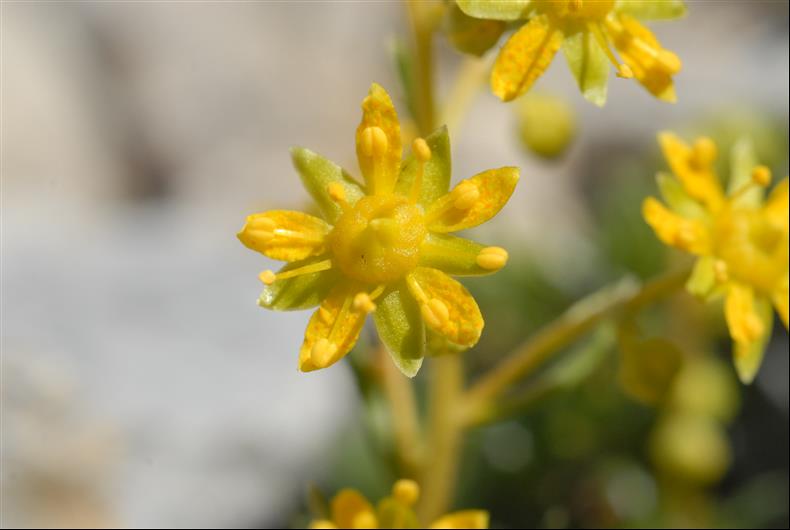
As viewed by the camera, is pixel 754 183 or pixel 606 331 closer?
pixel 754 183

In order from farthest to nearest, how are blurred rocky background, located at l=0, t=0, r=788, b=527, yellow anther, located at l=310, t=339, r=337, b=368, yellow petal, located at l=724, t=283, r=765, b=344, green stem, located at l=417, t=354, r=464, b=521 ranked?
blurred rocky background, located at l=0, t=0, r=788, b=527 < green stem, located at l=417, t=354, r=464, b=521 < yellow petal, located at l=724, t=283, r=765, b=344 < yellow anther, located at l=310, t=339, r=337, b=368

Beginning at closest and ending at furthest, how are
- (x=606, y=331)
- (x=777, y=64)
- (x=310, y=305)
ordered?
(x=310, y=305) < (x=606, y=331) < (x=777, y=64)

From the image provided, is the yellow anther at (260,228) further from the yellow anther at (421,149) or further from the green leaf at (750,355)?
the green leaf at (750,355)

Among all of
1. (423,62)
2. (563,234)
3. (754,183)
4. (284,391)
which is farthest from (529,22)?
(563,234)

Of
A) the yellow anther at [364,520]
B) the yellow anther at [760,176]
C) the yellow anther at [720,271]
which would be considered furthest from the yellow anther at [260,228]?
the yellow anther at [760,176]

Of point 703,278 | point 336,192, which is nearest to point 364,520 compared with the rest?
point 336,192

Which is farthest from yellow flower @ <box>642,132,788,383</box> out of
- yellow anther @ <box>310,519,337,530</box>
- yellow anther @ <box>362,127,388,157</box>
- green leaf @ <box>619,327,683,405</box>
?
yellow anther @ <box>310,519,337,530</box>

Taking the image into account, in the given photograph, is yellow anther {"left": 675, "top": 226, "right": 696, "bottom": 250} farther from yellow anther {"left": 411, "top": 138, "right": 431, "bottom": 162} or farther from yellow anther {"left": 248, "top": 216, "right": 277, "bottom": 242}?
yellow anther {"left": 248, "top": 216, "right": 277, "bottom": 242}

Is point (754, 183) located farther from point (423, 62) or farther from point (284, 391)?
point (284, 391)
